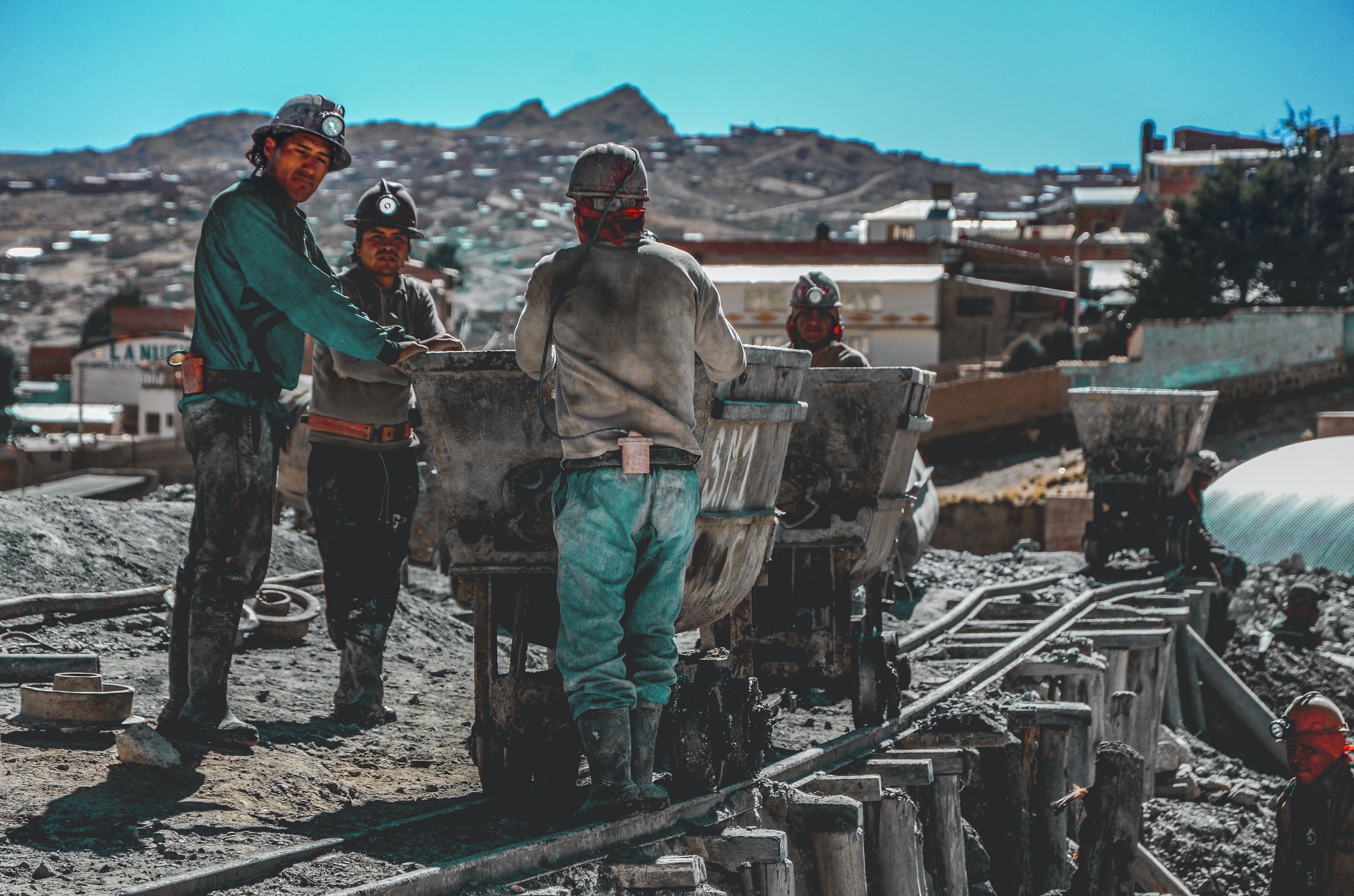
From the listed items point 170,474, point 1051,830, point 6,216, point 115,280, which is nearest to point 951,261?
point 170,474

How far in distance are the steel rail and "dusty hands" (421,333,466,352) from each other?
5.21 ft

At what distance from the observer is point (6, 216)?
381 feet

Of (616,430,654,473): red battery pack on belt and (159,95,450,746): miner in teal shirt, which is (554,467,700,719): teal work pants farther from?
(159,95,450,746): miner in teal shirt

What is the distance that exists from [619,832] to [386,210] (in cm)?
296

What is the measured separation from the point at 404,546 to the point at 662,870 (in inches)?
94.3

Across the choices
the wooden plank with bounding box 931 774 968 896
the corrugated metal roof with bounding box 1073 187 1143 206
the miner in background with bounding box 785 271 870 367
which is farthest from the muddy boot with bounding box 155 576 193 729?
the corrugated metal roof with bounding box 1073 187 1143 206

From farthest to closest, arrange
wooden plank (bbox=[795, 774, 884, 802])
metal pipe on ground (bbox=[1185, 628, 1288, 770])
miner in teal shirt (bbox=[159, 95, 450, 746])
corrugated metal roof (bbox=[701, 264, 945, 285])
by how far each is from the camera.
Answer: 1. corrugated metal roof (bbox=[701, 264, 945, 285])
2. metal pipe on ground (bbox=[1185, 628, 1288, 770])
3. wooden plank (bbox=[795, 774, 884, 802])
4. miner in teal shirt (bbox=[159, 95, 450, 746])

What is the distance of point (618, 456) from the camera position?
14.4 ft

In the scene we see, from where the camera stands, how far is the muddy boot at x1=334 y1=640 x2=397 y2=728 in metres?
5.90

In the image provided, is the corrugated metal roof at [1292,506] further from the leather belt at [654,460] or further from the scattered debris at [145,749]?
the scattered debris at [145,749]

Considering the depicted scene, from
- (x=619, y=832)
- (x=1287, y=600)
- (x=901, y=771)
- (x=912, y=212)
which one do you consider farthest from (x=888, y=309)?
(x=619, y=832)

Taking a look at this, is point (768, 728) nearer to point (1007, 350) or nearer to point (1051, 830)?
point (1051, 830)

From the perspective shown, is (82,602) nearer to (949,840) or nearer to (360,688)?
(360,688)

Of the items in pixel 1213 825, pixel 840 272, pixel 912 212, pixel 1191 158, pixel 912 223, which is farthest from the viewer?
pixel 1191 158
